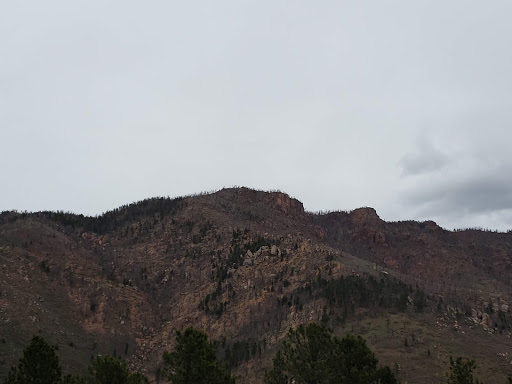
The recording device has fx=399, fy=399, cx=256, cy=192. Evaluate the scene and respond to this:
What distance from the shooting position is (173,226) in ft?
302

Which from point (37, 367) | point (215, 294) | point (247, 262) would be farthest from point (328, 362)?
point (247, 262)

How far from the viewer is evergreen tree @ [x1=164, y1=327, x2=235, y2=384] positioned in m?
19.8

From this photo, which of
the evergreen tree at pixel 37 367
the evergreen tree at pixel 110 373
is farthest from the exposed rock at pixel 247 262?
the evergreen tree at pixel 37 367

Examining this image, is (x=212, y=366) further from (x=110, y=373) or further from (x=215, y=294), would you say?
(x=215, y=294)

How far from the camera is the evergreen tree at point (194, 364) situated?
19.8 m

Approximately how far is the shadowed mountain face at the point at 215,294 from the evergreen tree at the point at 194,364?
2385cm

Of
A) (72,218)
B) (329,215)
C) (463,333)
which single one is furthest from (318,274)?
(329,215)

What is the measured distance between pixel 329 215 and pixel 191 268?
280 feet

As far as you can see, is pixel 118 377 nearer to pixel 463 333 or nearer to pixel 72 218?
pixel 463 333

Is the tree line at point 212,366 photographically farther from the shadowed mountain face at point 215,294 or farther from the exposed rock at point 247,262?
the exposed rock at point 247,262

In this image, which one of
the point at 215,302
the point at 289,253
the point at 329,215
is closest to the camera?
the point at 215,302

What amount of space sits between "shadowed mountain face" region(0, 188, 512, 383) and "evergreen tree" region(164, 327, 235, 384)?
23.8 meters

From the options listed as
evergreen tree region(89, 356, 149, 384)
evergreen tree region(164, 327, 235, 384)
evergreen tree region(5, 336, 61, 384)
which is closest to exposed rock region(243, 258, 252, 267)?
evergreen tree region(164, 327, 235, 384)

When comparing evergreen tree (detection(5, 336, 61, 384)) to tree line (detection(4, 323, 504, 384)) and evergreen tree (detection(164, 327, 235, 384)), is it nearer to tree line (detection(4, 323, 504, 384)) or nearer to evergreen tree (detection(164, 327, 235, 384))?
tree line (detection(4, 323, 504, 384))
